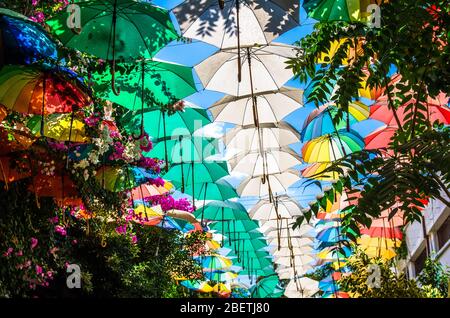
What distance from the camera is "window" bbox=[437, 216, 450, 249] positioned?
16422 mm

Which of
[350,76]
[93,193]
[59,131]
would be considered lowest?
[350,76]

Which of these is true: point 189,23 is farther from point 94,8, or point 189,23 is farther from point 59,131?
point 59,131

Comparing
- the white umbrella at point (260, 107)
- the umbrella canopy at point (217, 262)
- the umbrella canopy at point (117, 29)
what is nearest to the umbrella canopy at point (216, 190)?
the white umbrella at point (260, 107)

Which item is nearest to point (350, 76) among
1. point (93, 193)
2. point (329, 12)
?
point (329, 12)

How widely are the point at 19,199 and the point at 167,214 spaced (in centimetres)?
661

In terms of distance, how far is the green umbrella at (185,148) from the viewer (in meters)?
12.4

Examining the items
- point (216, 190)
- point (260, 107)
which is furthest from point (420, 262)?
point (260, 107)

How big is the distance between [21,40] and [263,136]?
7.44m

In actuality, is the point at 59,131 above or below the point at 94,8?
below

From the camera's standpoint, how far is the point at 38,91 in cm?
764

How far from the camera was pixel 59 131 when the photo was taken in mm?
Answer: 8727

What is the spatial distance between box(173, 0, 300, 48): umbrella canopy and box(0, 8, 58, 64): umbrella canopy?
7.48 feet

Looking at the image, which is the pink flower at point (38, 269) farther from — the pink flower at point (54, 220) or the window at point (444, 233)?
the window at point (444, 233)

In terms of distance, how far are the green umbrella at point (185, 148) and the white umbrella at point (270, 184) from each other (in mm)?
2663
